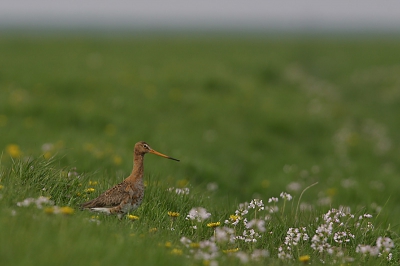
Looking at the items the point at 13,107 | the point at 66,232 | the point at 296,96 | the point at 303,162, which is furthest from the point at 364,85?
the point at 66,232

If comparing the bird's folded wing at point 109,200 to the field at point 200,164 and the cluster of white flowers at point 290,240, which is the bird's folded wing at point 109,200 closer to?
the field at point 200,164

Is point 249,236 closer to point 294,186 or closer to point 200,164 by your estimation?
point 294,186

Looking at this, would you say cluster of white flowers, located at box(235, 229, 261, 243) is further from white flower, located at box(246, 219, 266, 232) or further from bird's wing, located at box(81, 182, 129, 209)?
bird's wing, located at box(81, 182, 129, 209)

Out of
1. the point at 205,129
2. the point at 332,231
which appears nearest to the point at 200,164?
the point at 205,129

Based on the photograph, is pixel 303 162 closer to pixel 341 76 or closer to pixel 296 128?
pixel 296 128

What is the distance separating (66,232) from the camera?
197 inches

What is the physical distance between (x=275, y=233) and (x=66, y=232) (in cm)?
288

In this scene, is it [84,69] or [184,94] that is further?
[84,69]

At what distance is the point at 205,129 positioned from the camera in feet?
59.5

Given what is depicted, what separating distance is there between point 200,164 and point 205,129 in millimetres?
4412

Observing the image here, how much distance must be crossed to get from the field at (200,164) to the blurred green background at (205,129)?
2.8 inches

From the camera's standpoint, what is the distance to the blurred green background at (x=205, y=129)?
1343cm

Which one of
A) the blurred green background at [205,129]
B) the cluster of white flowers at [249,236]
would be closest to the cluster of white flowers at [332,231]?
the cluster of white flowers at [249,236]

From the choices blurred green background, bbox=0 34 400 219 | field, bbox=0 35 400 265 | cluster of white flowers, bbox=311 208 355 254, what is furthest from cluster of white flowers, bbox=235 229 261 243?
blurred green background, bbox=0 34 400 219
